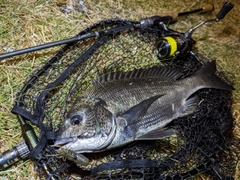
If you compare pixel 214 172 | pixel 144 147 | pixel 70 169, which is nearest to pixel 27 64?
pixel 70 169

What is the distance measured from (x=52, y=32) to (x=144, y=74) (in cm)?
135

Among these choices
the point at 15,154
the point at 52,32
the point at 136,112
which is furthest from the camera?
the point at 52,32

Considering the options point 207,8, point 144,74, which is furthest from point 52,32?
point 207,8

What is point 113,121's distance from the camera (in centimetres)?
256

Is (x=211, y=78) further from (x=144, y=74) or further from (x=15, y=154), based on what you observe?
(x=15, y=154)

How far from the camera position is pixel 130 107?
8.87ft

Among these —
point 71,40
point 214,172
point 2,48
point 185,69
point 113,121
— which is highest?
point 2,48

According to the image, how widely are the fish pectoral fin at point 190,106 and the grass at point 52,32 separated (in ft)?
2.51

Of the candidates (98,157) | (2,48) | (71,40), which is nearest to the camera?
(98,157)

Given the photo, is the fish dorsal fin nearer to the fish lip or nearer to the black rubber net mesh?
the black rubber net mesh

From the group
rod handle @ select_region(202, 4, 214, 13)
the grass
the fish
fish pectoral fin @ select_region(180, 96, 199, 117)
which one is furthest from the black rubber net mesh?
rod handle @ select_region(202, 4, 214, 13)

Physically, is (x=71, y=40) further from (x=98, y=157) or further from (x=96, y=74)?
(x=98, y=157)

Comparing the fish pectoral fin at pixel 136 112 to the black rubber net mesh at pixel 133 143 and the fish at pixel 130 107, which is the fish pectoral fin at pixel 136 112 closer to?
the fish at pixel 130 107

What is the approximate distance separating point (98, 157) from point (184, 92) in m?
1.17
